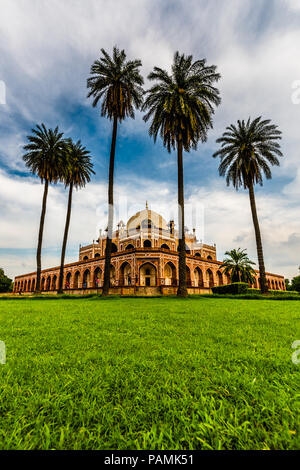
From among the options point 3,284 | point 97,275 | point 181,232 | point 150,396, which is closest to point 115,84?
point 181,232

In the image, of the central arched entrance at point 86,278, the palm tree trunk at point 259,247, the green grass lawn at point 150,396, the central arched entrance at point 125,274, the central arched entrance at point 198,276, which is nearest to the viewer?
the green grass lawn at point 150,396

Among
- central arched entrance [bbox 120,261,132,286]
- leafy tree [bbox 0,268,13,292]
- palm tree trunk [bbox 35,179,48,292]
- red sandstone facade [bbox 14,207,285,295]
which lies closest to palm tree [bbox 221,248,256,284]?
red sandstone facade [bbox 14,207,285,295]

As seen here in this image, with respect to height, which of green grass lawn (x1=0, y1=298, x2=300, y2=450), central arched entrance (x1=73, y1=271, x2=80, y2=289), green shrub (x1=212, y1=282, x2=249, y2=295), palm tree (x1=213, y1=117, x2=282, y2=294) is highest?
palm tree (x1=213, y1=117, x2=282, y2=294)

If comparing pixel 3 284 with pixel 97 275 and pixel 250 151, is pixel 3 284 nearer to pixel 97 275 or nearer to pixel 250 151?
pixel 97 275

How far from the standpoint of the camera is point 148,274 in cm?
3584

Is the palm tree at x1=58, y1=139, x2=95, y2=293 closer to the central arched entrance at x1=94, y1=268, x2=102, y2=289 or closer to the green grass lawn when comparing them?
the central arched entrance at x1=94, y1=268, x2=102, y2=289

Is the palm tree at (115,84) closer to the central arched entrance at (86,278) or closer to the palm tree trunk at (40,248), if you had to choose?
the palm tree trunk at (40,248)

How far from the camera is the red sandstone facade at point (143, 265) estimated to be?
32.2m

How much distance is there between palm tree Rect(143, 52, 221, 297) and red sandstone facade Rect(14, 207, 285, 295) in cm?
1544

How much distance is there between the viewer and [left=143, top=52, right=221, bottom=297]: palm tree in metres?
17.6

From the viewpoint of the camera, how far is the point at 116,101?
1850 centimetres

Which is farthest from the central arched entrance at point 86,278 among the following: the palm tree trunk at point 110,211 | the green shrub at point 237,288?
the palm tree trunk at point 110,211

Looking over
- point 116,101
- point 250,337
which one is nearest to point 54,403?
point 250,337
